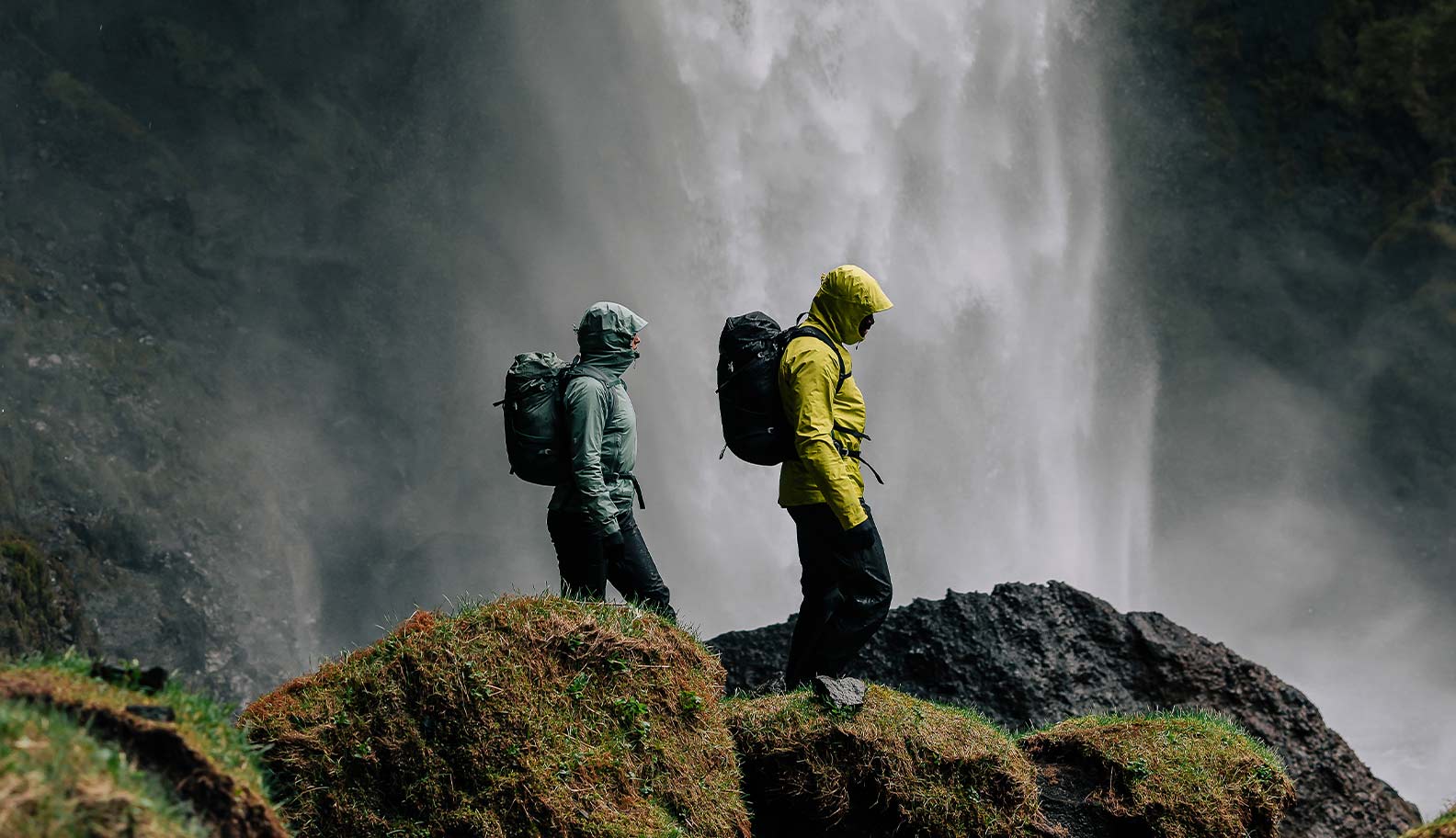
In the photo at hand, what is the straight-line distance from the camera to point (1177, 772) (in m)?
5.73

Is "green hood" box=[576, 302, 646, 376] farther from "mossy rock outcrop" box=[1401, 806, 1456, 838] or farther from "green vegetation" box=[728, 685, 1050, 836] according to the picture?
"mossy rock outcrop" box=[1401, 806, 1456, 838]

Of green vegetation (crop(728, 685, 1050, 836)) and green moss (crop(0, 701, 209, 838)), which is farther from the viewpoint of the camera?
green vegetation (crop(728, 685, 1050, 836))

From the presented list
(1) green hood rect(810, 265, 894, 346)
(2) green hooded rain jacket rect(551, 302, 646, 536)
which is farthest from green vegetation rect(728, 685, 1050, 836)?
(1) green hood rect(810, 265, 894, 346)

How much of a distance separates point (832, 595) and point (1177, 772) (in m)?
1.74

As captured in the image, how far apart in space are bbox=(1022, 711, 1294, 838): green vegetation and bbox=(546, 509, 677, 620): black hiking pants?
199 centimetres

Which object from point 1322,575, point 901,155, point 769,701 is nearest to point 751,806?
point 769,701

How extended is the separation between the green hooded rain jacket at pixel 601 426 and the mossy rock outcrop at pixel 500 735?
1091 millimetres

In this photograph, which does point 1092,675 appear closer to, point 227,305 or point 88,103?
point 227,305

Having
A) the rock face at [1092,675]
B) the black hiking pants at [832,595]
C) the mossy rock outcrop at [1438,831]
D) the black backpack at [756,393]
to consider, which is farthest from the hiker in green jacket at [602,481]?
the mossy rock outcrop at [1438,831]

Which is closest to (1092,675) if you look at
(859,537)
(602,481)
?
(859,537)

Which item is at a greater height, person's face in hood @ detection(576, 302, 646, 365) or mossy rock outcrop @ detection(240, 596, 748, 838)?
person's face in hood @ detection(576, 302, 646, 365)

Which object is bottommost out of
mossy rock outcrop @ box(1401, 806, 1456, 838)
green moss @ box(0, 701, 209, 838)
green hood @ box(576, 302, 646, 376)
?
green moss @ box(0, 701, 209, 838)

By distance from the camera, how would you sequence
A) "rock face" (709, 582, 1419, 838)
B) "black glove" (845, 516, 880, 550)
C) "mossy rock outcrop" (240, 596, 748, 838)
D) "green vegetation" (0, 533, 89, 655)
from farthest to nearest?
"green vegetation" (0, 533, 89, 655), "rock face" (709, 582, 1419, 838), "black glove" (845, 516, 880, 550), "mossy rock outcrop" (240, 596, 748, 838)

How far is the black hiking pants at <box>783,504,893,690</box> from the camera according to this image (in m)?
5.96
